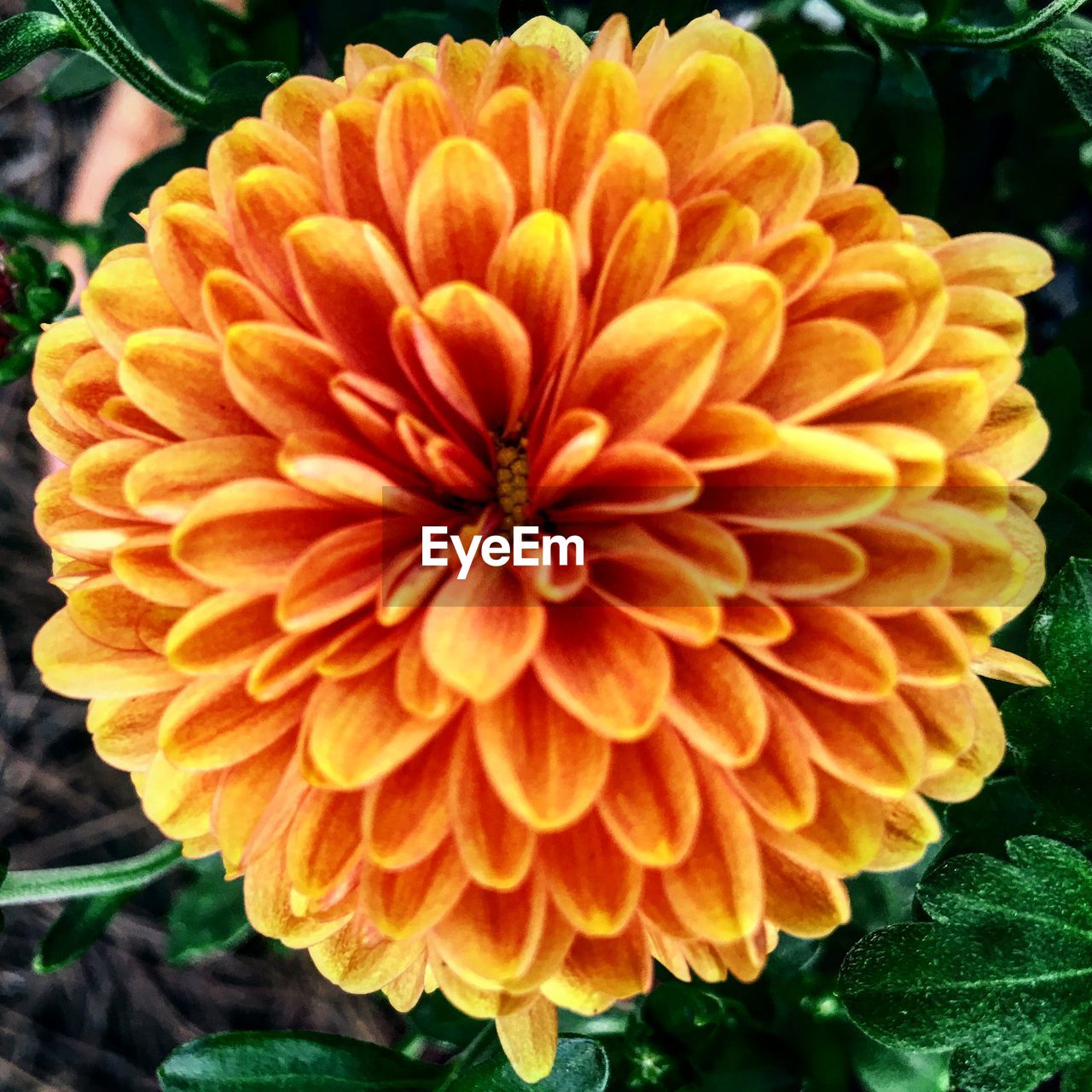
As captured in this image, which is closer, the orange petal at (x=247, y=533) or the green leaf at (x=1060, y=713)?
the orange petal at (x=247, y=533)

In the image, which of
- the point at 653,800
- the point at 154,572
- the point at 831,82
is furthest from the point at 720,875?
the point at 831,82

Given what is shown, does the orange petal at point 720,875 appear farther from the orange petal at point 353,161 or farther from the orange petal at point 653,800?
the orange petal at point 353,161

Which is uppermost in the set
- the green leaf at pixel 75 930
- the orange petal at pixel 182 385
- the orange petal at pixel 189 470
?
the orange petal at pixel 182 385

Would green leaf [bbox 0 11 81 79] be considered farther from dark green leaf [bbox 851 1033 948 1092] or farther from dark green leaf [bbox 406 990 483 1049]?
dark green leaf [bbox 851 1033 948 1092]

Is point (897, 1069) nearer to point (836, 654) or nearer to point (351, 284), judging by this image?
point (836, 654)

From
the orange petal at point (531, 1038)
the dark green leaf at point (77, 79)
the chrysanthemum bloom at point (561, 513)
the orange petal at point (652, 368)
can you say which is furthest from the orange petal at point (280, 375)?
the dark green leaf at point (77, 79)

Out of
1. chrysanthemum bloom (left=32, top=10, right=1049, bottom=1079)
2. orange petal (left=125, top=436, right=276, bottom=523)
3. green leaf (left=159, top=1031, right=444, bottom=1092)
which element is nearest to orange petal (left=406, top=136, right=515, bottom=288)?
chrysanthemum bloom (left=32, top=10, right=1049, bottom=1079)

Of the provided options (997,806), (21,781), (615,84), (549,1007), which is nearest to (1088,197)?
(997,806)
